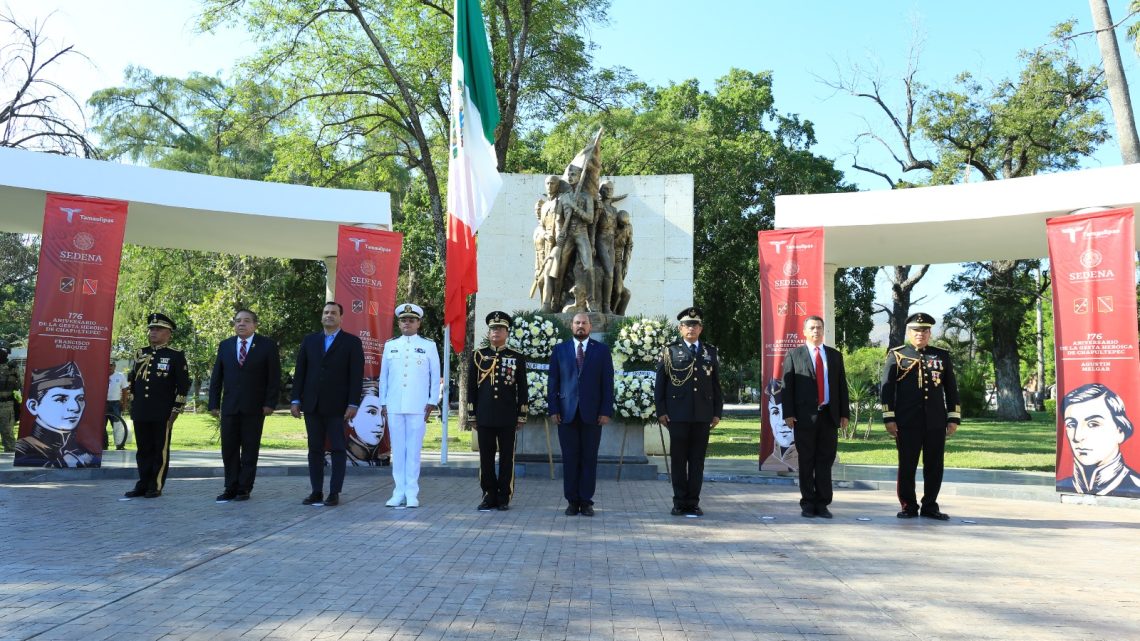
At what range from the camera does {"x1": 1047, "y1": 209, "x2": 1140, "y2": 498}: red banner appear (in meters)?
9.57

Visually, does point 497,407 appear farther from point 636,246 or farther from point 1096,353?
point 636,246

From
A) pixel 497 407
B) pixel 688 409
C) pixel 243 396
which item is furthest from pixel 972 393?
pixel 243 396

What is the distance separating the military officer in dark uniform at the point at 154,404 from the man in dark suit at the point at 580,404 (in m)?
3.88

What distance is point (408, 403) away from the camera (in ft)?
27.2

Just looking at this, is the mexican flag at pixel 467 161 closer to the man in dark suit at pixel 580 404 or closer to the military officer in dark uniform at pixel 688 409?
the man in dark suit at pixel 580 404

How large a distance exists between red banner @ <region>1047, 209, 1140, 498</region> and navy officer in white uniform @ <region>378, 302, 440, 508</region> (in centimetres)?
733

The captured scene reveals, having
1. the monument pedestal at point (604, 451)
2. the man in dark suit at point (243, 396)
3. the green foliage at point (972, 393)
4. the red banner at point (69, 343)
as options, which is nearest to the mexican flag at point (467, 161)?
the monument pedestal at point (604, 451)

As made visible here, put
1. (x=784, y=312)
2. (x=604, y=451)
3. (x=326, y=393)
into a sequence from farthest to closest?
(x=784, y=312)
(x=604, y=451)
(x=326, y=393)

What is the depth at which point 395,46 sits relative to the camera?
22.9m

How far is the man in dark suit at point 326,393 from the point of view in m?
8.37

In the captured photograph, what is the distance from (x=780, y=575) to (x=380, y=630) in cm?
257

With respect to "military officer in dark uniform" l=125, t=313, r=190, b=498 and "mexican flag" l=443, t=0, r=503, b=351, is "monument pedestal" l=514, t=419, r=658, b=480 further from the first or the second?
"military officer in dark uniform" l=125, t=313, r=190, b=498

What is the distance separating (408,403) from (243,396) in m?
1.80

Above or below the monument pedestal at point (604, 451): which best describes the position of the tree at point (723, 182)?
above
